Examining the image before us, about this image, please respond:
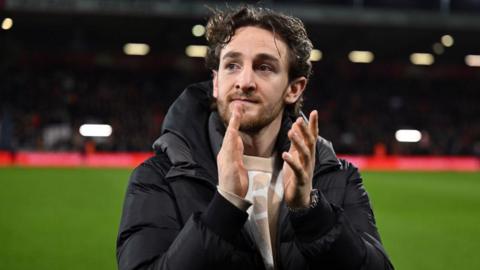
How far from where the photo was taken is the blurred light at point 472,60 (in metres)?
36.0

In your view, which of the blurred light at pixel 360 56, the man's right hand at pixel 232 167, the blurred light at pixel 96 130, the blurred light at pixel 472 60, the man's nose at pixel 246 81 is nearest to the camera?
the man's right hand at pixel 232 167

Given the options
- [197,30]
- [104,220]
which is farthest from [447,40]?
[104,220]

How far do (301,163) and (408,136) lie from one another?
94.8ft

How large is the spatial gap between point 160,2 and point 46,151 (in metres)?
7.74

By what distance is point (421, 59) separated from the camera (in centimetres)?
3641

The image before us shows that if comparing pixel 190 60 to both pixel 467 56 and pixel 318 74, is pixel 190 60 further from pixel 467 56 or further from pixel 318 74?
pixel 467 56

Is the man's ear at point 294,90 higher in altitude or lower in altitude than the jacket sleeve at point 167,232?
higher

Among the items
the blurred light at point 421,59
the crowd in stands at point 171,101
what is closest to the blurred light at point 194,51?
the crowd in stands at point 171,101

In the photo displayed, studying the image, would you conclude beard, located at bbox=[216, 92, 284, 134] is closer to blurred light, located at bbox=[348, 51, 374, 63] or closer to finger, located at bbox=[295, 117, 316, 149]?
finger, located at bbox=[295, 117, 316, 149]

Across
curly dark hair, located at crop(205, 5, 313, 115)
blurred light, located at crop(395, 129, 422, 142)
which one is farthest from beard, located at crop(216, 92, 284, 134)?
blurred light, located at crop(395, 129, 422, 142)

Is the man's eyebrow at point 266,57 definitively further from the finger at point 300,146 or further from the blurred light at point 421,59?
the blurred light at point 421,59

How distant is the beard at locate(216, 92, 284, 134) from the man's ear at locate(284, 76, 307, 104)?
147 mm

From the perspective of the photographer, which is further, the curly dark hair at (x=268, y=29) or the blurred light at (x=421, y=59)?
the blurred light at (x=421, y=59)

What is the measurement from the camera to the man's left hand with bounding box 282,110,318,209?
2.30 meters
